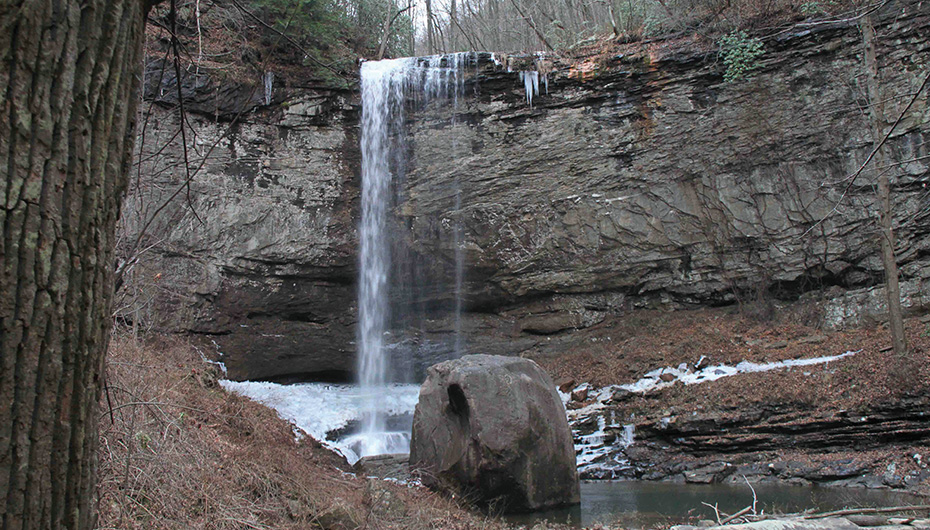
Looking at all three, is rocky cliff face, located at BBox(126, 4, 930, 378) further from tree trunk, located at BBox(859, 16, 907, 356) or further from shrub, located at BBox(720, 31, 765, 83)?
tree trunk, located at BBox(859, 16, 907, 356)

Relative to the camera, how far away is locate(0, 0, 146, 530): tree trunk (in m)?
1.38

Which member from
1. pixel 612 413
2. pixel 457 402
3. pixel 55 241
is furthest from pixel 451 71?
pixel 55 241

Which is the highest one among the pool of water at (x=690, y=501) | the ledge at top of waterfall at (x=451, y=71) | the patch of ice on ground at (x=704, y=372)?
the ledge at top of waterfall at (x=451, y=71)

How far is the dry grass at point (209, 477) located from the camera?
Answer: 4.18 metres

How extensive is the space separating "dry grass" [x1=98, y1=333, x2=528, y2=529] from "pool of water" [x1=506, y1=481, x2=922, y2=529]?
1359 millimetres

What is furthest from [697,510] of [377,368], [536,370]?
[377,368]

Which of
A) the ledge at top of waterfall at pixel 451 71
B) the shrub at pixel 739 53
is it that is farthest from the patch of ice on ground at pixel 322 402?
the shrub at pixel 739 53

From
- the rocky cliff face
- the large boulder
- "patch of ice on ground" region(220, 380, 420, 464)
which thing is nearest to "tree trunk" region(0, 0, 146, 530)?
the large boulder

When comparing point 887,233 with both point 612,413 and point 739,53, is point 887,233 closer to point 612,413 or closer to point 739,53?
point 612,413

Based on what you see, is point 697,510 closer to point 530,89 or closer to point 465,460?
point 465,460

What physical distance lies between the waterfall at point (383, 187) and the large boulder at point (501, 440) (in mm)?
7570

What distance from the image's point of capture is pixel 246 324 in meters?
14.9

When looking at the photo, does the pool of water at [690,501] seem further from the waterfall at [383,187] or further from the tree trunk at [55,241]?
the waterfall at [383,187]

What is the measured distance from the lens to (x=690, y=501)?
7.41 meters
